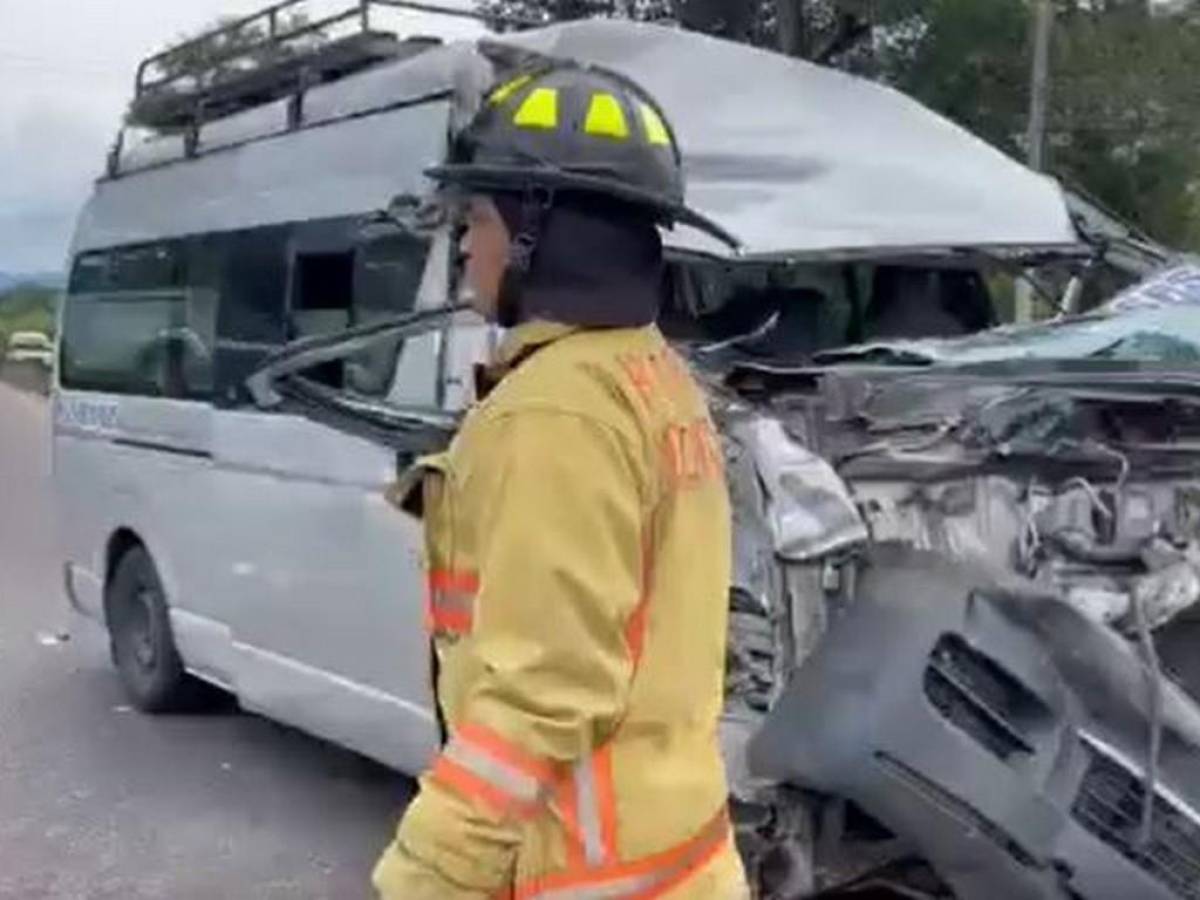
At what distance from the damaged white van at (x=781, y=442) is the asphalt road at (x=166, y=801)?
36 cm

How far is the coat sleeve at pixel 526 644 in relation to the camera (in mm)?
2189

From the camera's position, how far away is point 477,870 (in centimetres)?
221

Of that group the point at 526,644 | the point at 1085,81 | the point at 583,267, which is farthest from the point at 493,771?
the point at 1085,81

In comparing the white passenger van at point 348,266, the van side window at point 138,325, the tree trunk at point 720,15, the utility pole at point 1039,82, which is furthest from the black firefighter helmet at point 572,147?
the tree trunk at point 720,15

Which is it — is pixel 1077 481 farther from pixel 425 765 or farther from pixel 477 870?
pixel 477 870

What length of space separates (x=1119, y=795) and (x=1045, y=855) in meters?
0.19

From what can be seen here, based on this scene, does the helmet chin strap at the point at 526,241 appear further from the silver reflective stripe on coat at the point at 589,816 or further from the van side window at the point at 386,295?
the van side window at the point at 386,295

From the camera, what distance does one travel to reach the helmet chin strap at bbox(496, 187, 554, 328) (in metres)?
2.38

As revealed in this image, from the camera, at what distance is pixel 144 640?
29.2 ft

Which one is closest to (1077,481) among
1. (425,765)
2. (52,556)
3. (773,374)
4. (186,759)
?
(773,374)

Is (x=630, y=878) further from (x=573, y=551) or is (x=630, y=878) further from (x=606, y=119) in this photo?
(x=606, y=119)

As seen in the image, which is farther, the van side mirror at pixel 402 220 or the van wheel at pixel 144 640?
the van wheel at pixel 144 640

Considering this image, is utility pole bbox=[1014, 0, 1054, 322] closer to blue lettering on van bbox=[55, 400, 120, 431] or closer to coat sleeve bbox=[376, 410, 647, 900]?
blue lettering on van bbox=[55, 400, 120, 431]

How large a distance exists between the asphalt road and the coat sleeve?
4353 mm
